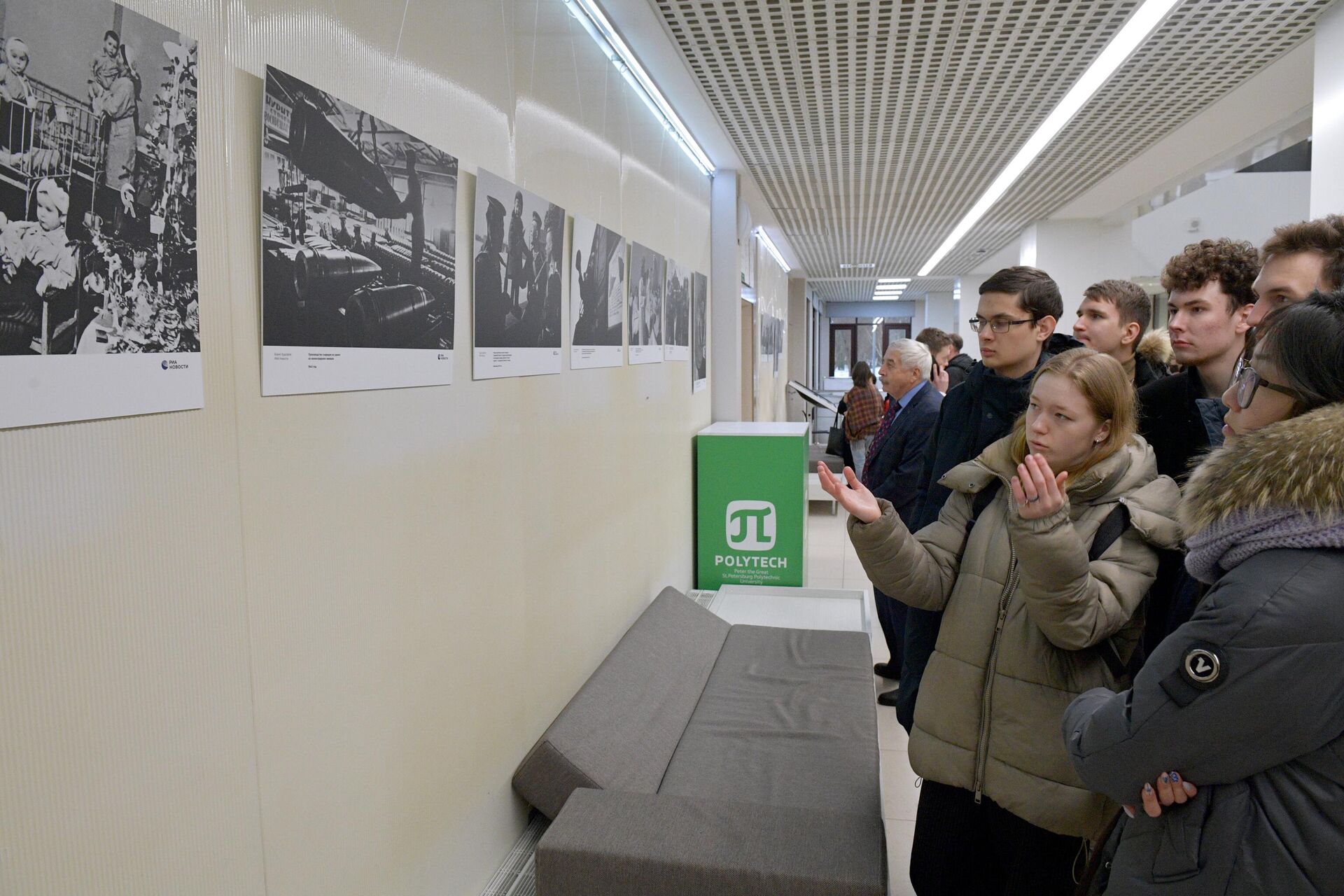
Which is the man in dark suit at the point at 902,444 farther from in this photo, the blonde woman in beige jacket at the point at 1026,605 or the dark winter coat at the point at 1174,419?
the blonde woman in beige jacket at the point at 1026,605

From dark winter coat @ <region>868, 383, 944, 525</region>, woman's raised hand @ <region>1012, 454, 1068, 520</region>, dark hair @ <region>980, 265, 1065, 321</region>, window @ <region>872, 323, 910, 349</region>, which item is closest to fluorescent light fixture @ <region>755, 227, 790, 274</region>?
dark winter coat @ <region>868, 383, 944, 525</region>

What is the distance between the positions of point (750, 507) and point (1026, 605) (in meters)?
4.33

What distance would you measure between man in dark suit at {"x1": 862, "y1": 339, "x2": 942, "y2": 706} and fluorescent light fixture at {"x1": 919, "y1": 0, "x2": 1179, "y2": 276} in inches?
67.3

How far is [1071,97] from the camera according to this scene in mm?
5141

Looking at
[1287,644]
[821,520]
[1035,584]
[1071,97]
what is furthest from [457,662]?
[821,520]

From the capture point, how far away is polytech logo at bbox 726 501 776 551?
6.07m

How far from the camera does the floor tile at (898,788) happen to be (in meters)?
3.51

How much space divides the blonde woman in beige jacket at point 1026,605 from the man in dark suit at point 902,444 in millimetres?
1984

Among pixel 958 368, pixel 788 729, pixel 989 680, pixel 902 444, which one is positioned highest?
pixel 958 368

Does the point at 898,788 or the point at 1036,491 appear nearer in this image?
the point at 1036,491

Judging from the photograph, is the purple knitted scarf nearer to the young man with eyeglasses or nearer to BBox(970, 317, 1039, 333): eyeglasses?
the young man with eyeglasses

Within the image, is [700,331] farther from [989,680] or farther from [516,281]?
[989,680]

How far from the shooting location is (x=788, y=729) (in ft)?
11.2

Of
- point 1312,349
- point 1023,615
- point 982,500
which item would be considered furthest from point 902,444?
point 1312,349
